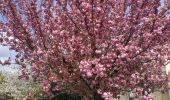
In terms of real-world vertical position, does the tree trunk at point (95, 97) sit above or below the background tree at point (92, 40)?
below

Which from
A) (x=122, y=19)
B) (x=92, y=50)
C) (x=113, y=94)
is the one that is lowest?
(x=113, y=94)

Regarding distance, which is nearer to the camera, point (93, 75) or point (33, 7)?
point (93, 75)

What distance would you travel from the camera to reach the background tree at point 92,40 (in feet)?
31.8

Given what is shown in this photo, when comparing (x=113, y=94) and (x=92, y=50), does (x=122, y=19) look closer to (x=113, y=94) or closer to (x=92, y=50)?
(x=92, y=50)

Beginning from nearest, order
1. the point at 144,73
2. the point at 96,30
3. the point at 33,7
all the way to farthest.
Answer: the point at 96,30
the point at 33,7
the point at 144,73

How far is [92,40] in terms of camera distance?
9.73 metres

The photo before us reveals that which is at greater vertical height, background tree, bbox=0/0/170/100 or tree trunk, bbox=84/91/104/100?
background tree, bbox=0/0/170/100

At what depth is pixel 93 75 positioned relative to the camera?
9734 millimetres

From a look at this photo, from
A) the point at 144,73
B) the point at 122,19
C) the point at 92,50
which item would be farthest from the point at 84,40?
the point at 144,73

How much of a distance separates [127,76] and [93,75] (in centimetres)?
94

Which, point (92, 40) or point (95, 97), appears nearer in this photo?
point (92, 40)

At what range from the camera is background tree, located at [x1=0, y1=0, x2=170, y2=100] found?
31.8ft

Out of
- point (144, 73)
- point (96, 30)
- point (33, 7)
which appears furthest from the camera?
point (144, 73)

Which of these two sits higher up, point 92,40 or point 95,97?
point 92,40
